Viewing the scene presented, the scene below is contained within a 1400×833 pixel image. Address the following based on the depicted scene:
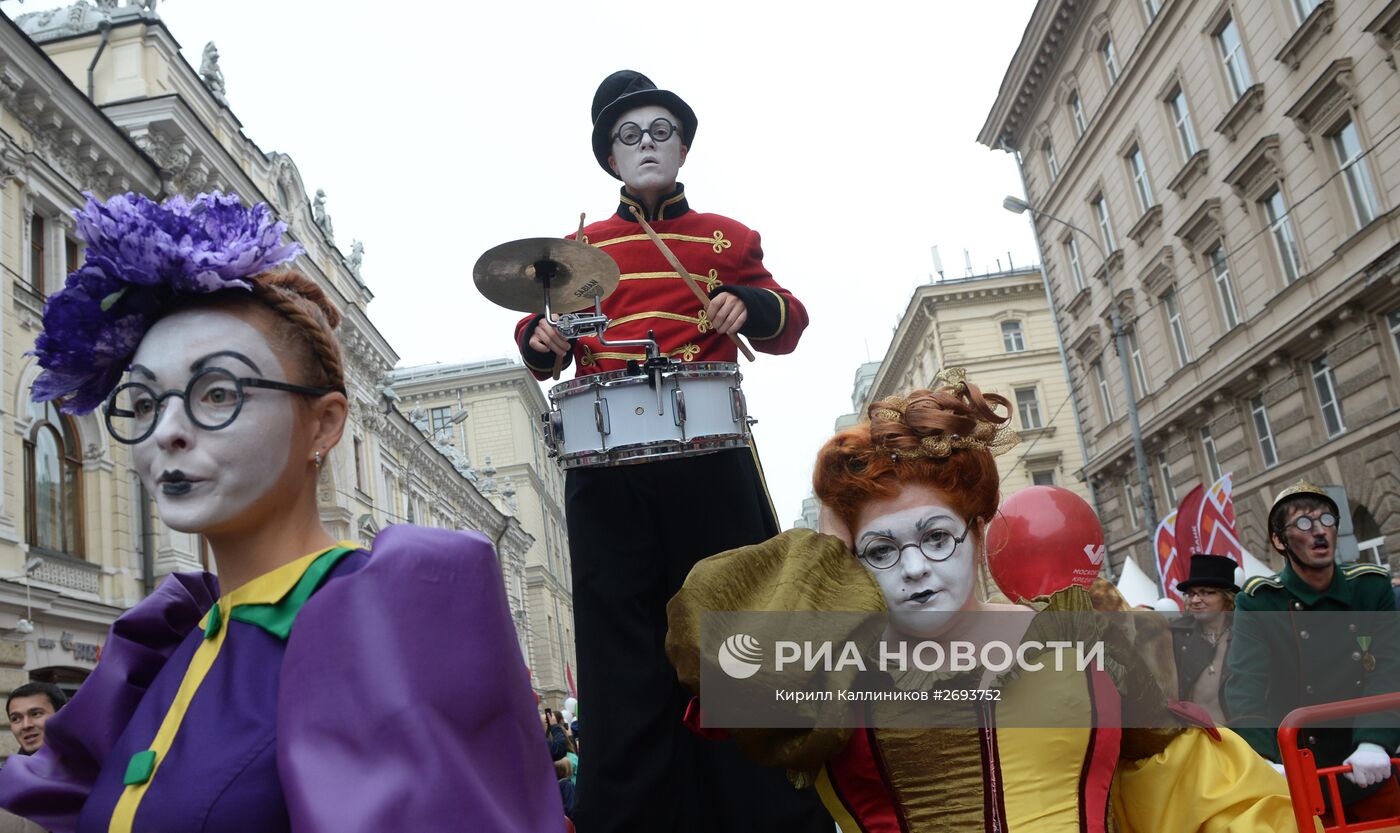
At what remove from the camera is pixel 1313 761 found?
4.12 metres

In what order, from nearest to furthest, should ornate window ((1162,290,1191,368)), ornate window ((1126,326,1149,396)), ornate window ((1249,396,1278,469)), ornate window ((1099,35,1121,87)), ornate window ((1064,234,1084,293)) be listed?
ornate window ((1249,396,1278,469)), ornate window ((1162,290,1191,368)), ornate window ((1099,35,1121,87)), ornate window ((1126,326,1149,396)), ornate window ((1064,234,1084,293))

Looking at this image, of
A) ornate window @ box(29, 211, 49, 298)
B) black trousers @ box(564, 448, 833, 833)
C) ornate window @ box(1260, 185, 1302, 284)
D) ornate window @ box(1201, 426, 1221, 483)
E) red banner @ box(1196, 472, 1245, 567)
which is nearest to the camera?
black trousers @ box(564, 448, 833, 833)

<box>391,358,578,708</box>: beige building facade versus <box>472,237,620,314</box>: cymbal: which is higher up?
<box>391,358,578,708</box>: beige building facade

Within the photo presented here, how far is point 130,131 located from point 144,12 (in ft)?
10.4

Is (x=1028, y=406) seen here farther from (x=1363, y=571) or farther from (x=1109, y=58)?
(x=1363, y=571)

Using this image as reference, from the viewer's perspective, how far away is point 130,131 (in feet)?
70.2

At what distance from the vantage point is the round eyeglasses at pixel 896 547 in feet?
7.90

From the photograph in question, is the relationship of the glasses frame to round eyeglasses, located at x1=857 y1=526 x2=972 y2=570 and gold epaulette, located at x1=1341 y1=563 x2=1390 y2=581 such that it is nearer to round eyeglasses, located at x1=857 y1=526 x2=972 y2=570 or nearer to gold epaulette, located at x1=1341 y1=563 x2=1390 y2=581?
round eyeglasses, located at x1=857 y1=526 x2=972 y2=570

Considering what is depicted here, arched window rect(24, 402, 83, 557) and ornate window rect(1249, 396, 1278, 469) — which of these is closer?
arched window rect(24, 402, 83, 557)

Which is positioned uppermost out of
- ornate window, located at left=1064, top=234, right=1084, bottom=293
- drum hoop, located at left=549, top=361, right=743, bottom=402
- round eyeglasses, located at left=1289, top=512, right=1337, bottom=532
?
ornate window, located at left=1064, top=234, right=1084, bottom=293

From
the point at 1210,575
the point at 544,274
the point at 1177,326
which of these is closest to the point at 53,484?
the point at 1210,575

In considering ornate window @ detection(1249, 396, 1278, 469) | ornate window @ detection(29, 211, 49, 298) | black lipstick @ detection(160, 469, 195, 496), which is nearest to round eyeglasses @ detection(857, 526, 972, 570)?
black lipstick @ detection(160, 469, 195, 496)

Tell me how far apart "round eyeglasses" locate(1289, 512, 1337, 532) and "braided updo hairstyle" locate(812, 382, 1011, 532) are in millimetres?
3121

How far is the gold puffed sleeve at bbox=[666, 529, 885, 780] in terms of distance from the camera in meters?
2.23
